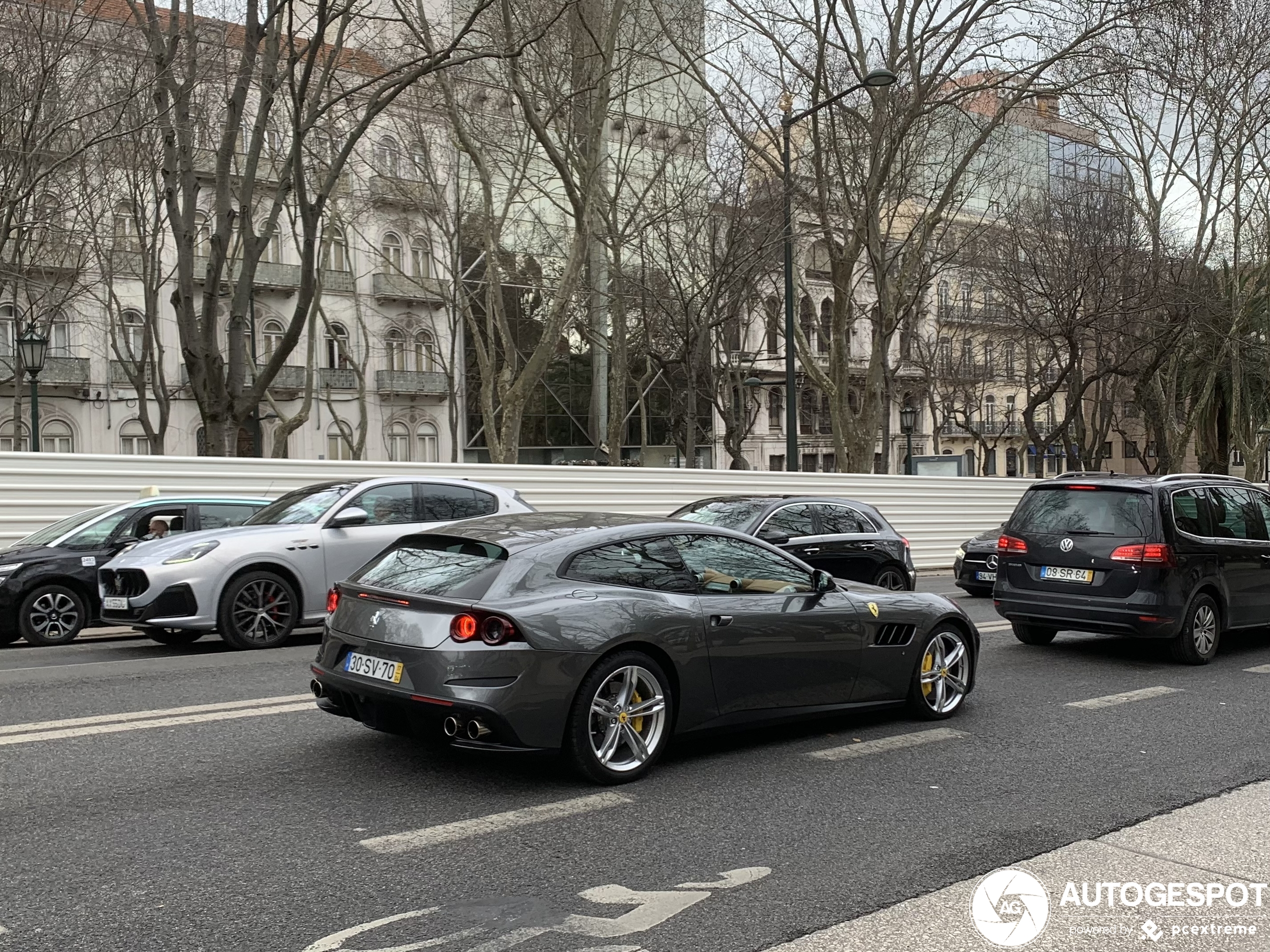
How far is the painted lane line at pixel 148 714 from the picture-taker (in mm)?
7277

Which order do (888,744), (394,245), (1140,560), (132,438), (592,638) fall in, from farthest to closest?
(394,245) < (132,438) < (1140,560) < (888,744) < (592,638)

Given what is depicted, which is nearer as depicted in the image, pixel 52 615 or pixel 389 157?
pixel 52 615

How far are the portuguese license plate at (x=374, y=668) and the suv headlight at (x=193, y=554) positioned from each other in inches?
219

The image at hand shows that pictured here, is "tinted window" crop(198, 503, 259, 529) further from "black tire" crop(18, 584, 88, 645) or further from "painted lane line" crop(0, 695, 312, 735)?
"painted lane line" crop(0, 695, 312, 735)

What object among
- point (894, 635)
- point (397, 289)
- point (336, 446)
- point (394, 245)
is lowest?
point (894, 635)

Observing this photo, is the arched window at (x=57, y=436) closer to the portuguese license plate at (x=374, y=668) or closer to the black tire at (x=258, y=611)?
the black tire at (x=258, y=611)

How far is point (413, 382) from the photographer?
47469 mm

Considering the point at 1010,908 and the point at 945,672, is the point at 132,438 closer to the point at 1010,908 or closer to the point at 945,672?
the point at 945,672

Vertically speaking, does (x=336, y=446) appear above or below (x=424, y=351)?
below

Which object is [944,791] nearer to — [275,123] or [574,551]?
[574,551]

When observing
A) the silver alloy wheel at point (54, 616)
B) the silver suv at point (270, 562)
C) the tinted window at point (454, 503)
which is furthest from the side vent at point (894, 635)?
the silver alloy wheel at point (54, 616)

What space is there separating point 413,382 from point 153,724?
40.7 meters

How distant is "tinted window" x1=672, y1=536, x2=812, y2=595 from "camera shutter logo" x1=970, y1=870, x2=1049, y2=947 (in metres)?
2.41

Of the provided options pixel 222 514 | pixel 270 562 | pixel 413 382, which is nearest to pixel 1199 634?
pixel 270 562
